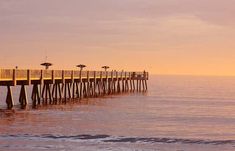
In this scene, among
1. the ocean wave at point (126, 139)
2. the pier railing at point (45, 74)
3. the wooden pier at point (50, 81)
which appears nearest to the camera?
the ocean wave at point (126, 139)

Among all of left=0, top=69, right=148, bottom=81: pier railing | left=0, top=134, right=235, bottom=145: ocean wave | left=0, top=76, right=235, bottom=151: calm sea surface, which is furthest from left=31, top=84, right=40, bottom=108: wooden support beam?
left=0, top=134, right=235, bottom=145: ocean wave

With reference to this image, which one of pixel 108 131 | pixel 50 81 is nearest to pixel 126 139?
pixel 108 131

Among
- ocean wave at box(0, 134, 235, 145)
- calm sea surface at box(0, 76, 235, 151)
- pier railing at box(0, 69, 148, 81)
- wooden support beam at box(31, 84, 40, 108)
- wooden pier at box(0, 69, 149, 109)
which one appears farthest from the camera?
wooden support beam at box(31, 84, 40, 108)

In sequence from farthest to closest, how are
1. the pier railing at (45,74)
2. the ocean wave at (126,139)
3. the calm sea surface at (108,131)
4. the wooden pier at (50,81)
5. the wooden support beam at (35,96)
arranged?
the wooden support beam at (35,96)
the wooden pier at (50,81)
the pier railing at (45,74)
the ocean wave at (126,139)
the calm sea surface at (108,131)

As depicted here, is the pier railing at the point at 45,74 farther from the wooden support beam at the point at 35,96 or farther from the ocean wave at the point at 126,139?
the ocean wave at the point at 126,139

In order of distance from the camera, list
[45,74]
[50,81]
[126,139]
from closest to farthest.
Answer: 1. [126,139]
2. [45,74]
3. [50,81]

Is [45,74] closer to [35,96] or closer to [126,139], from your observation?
[35,96]

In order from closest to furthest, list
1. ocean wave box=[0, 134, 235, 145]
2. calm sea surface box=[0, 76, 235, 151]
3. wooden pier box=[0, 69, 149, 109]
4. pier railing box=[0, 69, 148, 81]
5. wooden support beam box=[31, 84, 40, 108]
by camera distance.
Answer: calm sea surface box=[0, 76, 235, 151] < ocean wave box=[0, 134, 235, 145] < pier railing box=[0, 69, 148, 81] < wooden pier box=[0, 69, 149, 109] < wooden support beam box=[31, 84, 40, 108]

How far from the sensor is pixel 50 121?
37969mm

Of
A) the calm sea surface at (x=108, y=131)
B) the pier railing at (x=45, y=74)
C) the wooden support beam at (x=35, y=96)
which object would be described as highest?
the pier railing at (x=45, y=74)

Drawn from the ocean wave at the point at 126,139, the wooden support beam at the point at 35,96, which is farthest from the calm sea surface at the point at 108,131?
the wooden support beam at the point at 35,96

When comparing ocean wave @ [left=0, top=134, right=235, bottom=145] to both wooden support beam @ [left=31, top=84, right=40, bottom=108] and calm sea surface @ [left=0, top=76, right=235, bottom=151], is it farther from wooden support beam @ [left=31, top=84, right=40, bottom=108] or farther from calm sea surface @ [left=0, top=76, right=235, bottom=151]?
wooden support beam @ [left=31, top=84, right=40, bottom=108]

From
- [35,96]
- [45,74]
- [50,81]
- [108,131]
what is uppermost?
[45,74]

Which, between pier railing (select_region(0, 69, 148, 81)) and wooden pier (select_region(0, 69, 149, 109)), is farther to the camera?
wooden pier (select_region(0, 69, 149, 109))
